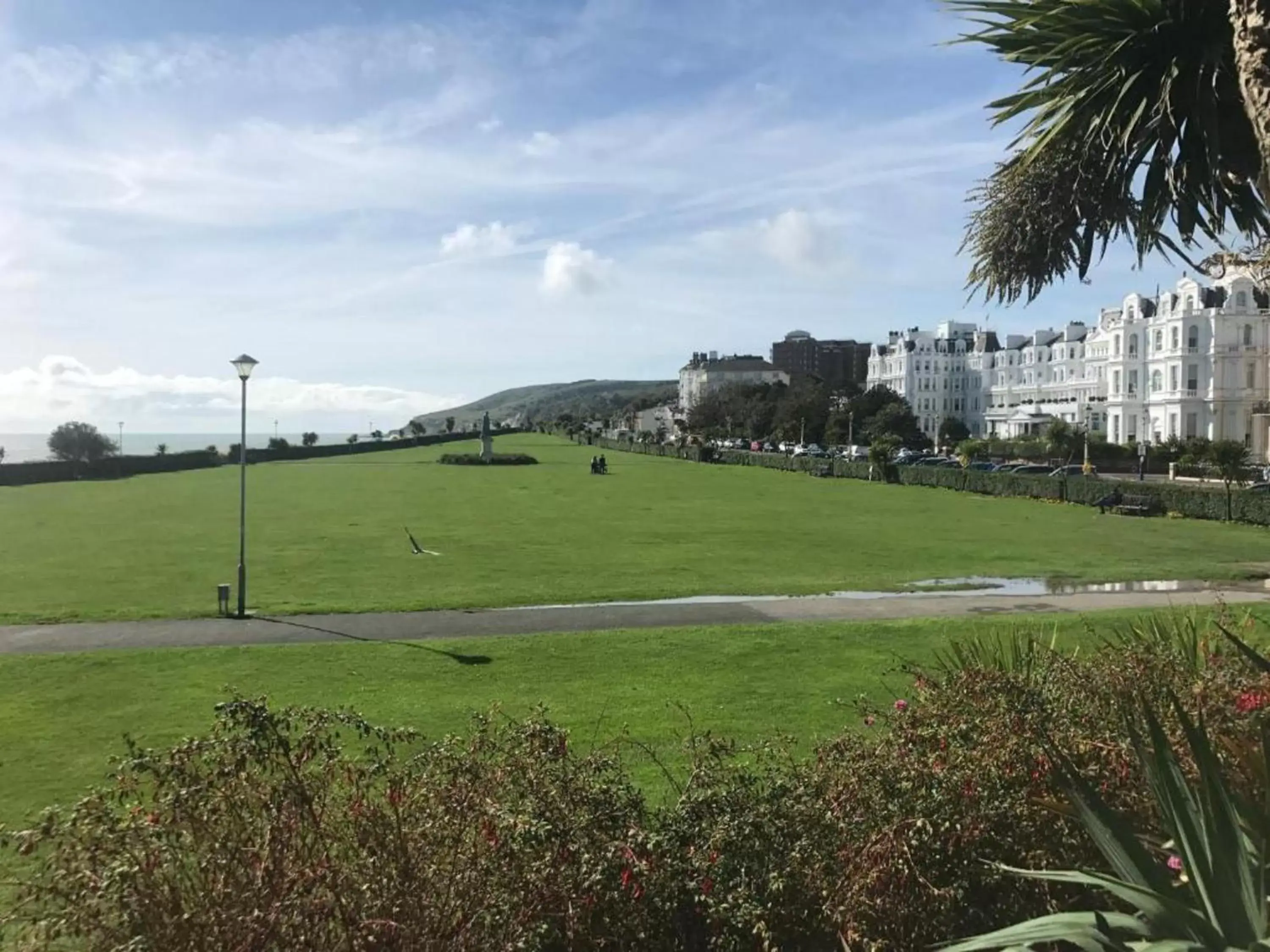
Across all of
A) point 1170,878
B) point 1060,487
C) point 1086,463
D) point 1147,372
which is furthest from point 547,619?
point 1147,372

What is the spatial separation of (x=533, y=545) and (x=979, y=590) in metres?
13.3

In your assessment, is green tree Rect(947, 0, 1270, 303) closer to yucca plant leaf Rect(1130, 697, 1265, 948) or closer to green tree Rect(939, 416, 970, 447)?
yucca plant leaf Rect(1130, 697, 1265, 948)

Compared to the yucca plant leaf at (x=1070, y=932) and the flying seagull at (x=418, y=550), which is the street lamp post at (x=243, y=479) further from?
the yucca plant leaf at (x=1070, y=932)

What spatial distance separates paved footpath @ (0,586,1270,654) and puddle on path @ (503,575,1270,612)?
0.12 meters

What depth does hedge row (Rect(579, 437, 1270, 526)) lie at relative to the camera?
35.4 metres

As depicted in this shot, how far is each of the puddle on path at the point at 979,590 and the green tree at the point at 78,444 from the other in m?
82.9

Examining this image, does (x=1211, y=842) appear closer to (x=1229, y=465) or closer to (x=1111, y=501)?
(x=1229, y=465)

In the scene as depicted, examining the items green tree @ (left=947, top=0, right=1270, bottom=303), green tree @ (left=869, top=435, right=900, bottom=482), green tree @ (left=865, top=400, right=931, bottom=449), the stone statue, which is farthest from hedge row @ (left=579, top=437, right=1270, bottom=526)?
green tree @ (left=947, top=0, right=1270, bottom=303)

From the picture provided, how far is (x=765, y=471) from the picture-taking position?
75.6 m

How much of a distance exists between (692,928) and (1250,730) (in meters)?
3.00

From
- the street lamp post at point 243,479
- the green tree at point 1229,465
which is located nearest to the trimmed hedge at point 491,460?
the green tree at point 1229,465

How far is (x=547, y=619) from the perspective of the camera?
17.2 metres

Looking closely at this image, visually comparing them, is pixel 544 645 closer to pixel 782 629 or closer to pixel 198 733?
pixel 782 629

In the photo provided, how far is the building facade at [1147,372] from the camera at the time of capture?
74.5 metres
